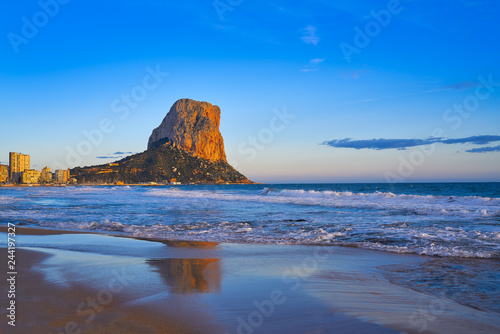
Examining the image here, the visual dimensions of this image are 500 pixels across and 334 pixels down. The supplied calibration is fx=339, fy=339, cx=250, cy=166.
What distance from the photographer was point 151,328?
3.32 m

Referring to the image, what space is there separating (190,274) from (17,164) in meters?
176

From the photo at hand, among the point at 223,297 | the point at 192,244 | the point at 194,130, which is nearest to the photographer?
the point at 223,297

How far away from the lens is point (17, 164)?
14938 cm

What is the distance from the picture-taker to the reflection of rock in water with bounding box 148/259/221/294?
4.76m

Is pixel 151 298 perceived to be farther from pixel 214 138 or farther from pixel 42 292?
pixel 214 138

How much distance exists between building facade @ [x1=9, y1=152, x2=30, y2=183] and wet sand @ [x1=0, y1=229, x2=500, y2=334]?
16615 centimetres

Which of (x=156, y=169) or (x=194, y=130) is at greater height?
(x=194, y=130)

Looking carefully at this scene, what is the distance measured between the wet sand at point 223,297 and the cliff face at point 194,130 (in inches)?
5982

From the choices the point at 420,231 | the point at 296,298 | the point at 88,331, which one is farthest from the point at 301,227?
the point at 88,331

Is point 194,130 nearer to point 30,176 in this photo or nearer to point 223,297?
point 30,176

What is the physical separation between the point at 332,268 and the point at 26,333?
15.7ft

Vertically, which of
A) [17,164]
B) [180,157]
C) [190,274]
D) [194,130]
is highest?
[194,130]

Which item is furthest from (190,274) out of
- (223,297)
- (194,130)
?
(194,130)

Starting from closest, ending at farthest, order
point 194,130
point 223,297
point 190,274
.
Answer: point 223,297
point 190,274
point 194,130
